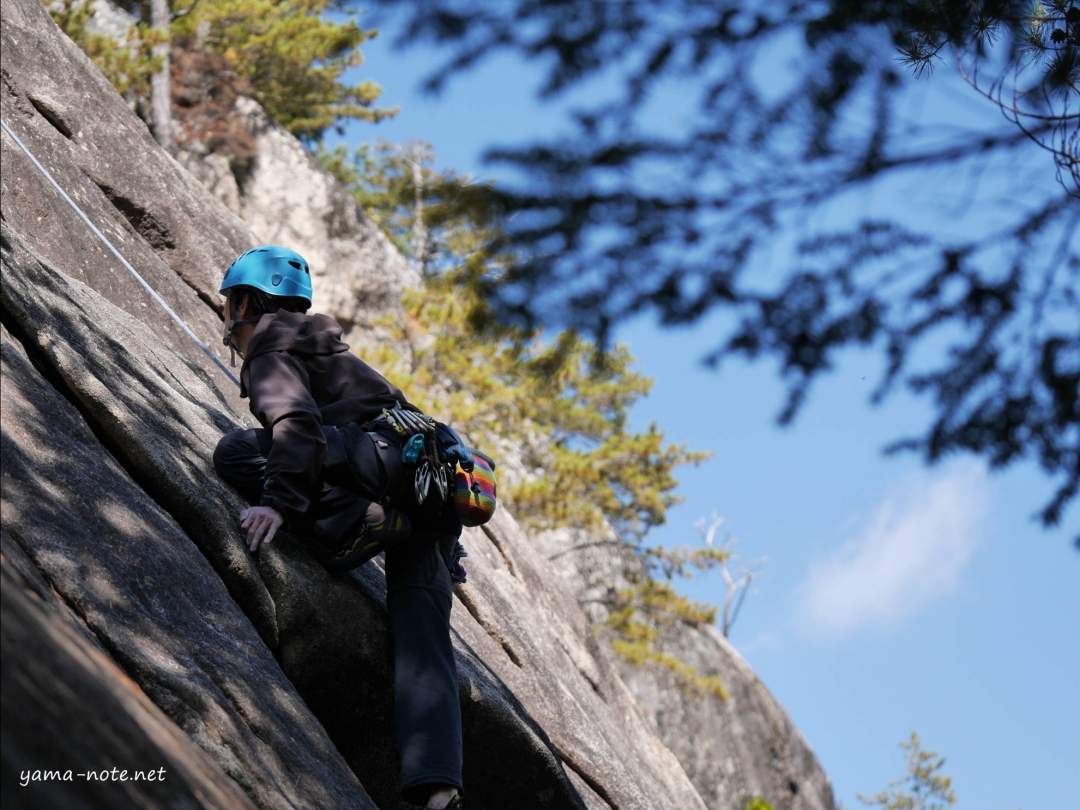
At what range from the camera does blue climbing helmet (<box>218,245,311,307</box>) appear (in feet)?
19.1

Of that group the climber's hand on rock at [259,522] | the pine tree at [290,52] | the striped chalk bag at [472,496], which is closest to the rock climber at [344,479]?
the climber's hand on rock at [259,522]

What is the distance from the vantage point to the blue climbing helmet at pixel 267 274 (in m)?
5.84

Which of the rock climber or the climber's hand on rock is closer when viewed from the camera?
the rock climber

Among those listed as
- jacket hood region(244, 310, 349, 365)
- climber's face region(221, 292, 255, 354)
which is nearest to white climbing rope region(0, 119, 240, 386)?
climber's face region(221, 292, 255, 354)

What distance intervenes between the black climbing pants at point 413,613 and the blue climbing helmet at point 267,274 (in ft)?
2.11

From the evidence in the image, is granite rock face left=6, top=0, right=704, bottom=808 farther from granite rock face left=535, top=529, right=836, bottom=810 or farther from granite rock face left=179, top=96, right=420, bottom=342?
granite rock face left=535, top=529, right=836, bottom=810

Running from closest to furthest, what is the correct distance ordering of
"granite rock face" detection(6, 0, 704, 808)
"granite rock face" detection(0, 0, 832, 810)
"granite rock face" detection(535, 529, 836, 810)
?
"granite rock face" detection(0, 0, 832, 810), "granite rock face" detection(6, 0, 704, 808), "granite rock face" detection(535, 529, 836, 810)

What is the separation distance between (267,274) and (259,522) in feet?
3.73

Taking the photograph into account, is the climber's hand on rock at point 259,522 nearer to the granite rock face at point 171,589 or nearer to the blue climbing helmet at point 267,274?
the granite rock face at point 171,589

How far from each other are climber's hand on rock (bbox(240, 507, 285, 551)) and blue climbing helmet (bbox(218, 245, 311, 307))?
3.35ft

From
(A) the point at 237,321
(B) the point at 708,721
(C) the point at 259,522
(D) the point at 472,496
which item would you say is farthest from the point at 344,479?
(B) the point at 708,721

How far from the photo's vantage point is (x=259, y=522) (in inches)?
214

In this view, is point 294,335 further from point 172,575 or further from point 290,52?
point 290,52

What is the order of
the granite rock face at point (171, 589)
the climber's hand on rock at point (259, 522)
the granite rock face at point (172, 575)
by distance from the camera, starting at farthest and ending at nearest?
the climber's hand on rock at point (259, 522) < the granite rock face at point (172, 575) < the granite rock face at point (171, 589)
